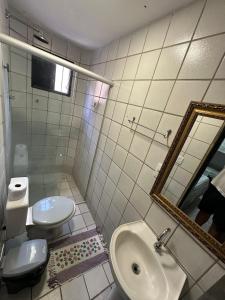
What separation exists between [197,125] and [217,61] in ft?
1.08

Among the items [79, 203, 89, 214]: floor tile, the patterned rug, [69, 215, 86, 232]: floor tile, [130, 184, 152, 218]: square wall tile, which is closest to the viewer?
[130, 184, 152, 218]: square wall tile

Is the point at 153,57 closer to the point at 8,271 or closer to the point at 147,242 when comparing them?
the point at 147,242

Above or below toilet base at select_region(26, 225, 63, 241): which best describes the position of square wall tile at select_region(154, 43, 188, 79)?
above

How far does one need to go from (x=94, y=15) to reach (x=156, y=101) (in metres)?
0.94

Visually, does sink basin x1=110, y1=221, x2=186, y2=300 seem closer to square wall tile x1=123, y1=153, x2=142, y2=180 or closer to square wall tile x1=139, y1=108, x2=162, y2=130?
square wall tile x1=123, y1=153, x2=142, y2=180

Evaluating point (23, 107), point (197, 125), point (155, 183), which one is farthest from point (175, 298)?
point (23, 107)

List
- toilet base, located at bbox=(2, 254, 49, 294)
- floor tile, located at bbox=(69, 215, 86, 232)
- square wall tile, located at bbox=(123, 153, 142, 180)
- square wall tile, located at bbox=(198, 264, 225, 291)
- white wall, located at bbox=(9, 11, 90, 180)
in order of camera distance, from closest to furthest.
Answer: square wall tile, located at bbox=(198, 264, 225, 291) → toilet base, located at bbox=(2, 254, 49, 294) → square wall tile, located at bbox=(123, 153, 142, 180) → white wall, located at bbox=(9, 11, 90, 180) → floor tile, located at bbox=(69, 215, 86, 232)

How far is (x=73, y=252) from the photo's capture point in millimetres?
1510

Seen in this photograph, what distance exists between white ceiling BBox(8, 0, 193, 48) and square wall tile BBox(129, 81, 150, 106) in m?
0.46

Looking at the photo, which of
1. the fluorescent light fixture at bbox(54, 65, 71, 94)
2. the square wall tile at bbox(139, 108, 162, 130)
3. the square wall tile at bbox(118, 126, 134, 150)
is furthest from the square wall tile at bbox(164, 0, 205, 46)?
the fluorescent light fixture at bbox(54, 65, 71, 94)

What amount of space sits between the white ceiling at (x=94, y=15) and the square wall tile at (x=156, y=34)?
45 mm

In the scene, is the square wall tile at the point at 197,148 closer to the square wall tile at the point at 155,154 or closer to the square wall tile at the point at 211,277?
the square wall tile at the point at 155,154

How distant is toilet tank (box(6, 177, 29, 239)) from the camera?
1137mm

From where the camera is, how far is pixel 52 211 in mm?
1452
